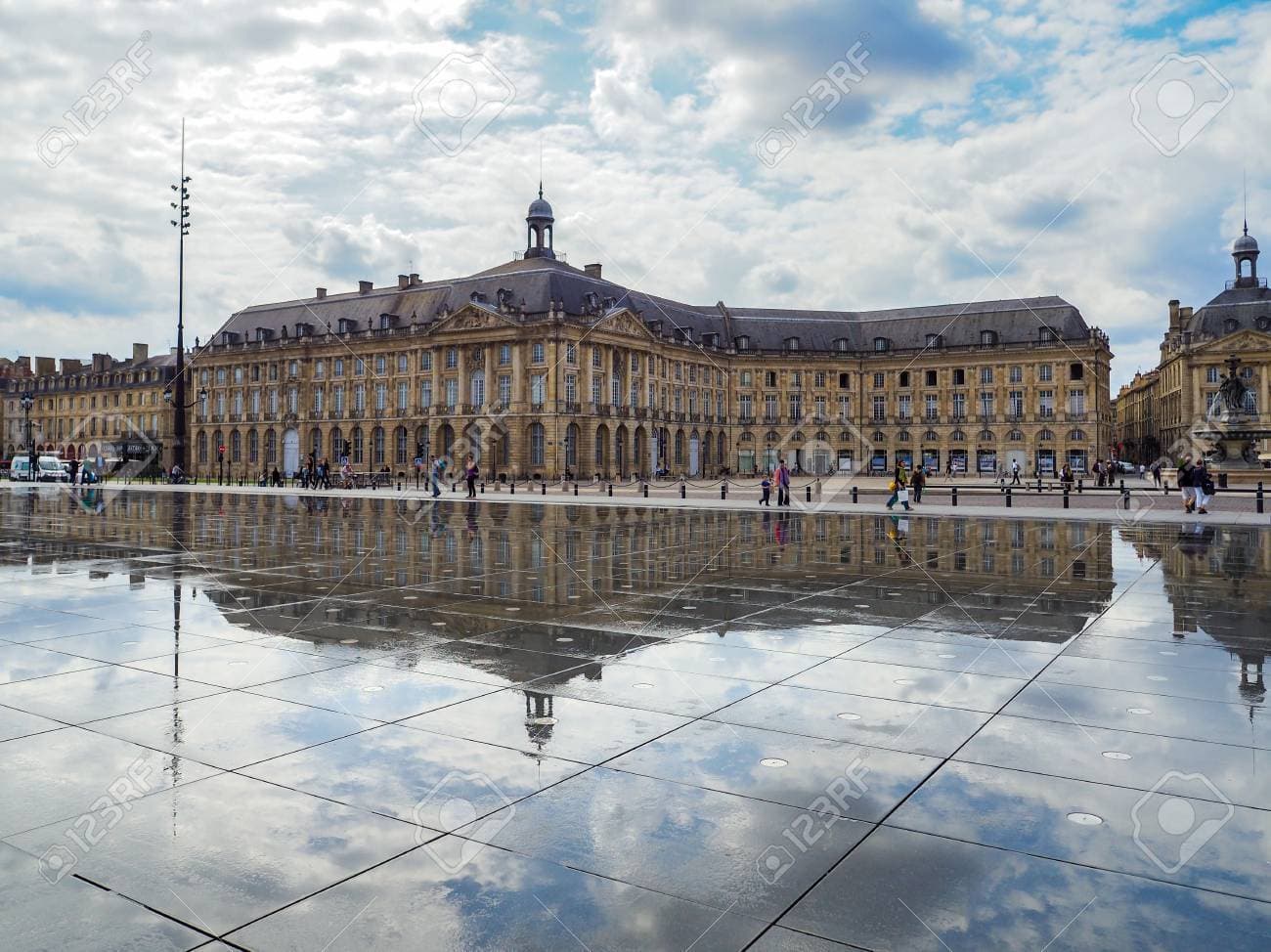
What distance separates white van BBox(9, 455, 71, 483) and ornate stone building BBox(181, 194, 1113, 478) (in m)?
17.8

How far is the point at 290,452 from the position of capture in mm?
85250

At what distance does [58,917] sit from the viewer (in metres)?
3.61

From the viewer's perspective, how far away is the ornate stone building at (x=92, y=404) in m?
99.9

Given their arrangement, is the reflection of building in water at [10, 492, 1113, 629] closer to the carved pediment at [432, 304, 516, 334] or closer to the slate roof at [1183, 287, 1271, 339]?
the carved pediment at [432, 304, 516, 334]

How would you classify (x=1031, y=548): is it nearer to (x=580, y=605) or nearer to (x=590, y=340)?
(x=580, y=605)

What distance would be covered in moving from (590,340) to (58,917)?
218 feet

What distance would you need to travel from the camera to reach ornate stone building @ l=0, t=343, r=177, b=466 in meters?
99.9

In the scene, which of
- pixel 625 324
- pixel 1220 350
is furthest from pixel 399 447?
pixel 1220 350

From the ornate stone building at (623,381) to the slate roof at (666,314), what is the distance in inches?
7.6

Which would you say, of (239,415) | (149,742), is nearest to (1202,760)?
(149,742)

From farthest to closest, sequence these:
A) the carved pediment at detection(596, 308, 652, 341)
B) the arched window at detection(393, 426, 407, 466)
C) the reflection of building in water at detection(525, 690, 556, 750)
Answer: the arched window at detection(393, 426, 407, 466)
the carved pediment at detection(596, 308, 652, 341)
the reflection of building in water at detection(525, 690, 556, 750)

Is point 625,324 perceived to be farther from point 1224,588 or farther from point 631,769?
point 631,769

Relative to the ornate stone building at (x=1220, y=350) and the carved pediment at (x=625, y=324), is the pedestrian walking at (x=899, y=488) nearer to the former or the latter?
the carved pediment at (x=625, y=324)

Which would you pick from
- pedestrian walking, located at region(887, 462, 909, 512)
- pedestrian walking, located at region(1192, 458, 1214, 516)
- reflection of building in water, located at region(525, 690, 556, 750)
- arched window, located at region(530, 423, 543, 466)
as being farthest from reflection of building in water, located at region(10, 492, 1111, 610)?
arched window, located at region(530, 423, 543, 466)
